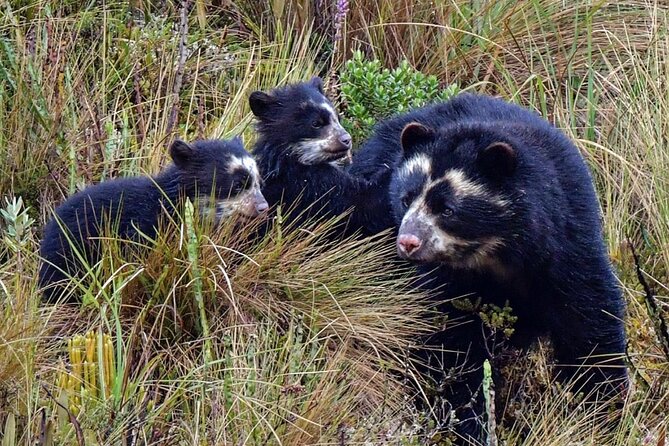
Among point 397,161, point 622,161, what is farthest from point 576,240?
point 622,161

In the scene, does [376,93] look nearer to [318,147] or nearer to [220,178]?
[318,147]

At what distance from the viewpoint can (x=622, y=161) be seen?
686 centimetres

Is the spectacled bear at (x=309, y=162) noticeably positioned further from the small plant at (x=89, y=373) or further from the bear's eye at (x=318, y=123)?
the small plant at (x=89, y=373)

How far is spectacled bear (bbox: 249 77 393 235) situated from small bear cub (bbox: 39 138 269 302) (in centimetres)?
22

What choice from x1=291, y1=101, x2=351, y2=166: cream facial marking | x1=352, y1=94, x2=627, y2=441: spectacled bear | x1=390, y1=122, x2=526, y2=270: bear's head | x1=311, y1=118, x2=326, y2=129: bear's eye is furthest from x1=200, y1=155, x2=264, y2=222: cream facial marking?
x1=390, y1=122, x2=526, y2=270: bear's head

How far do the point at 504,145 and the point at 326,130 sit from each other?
5.67ft

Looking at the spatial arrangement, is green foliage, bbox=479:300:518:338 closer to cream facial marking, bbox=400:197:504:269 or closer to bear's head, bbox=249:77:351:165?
cream facial marking, bbox=400:197:504:269

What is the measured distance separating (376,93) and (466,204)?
2.20 m

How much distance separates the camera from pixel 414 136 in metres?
5.21

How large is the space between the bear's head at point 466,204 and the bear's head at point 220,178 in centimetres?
99

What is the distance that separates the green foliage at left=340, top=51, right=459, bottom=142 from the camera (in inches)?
278

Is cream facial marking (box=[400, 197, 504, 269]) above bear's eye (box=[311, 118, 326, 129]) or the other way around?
above

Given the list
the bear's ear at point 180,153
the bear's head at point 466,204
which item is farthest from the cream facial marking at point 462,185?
the bear's ear at point 180,153

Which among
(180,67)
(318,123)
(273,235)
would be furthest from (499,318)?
(180,67)
